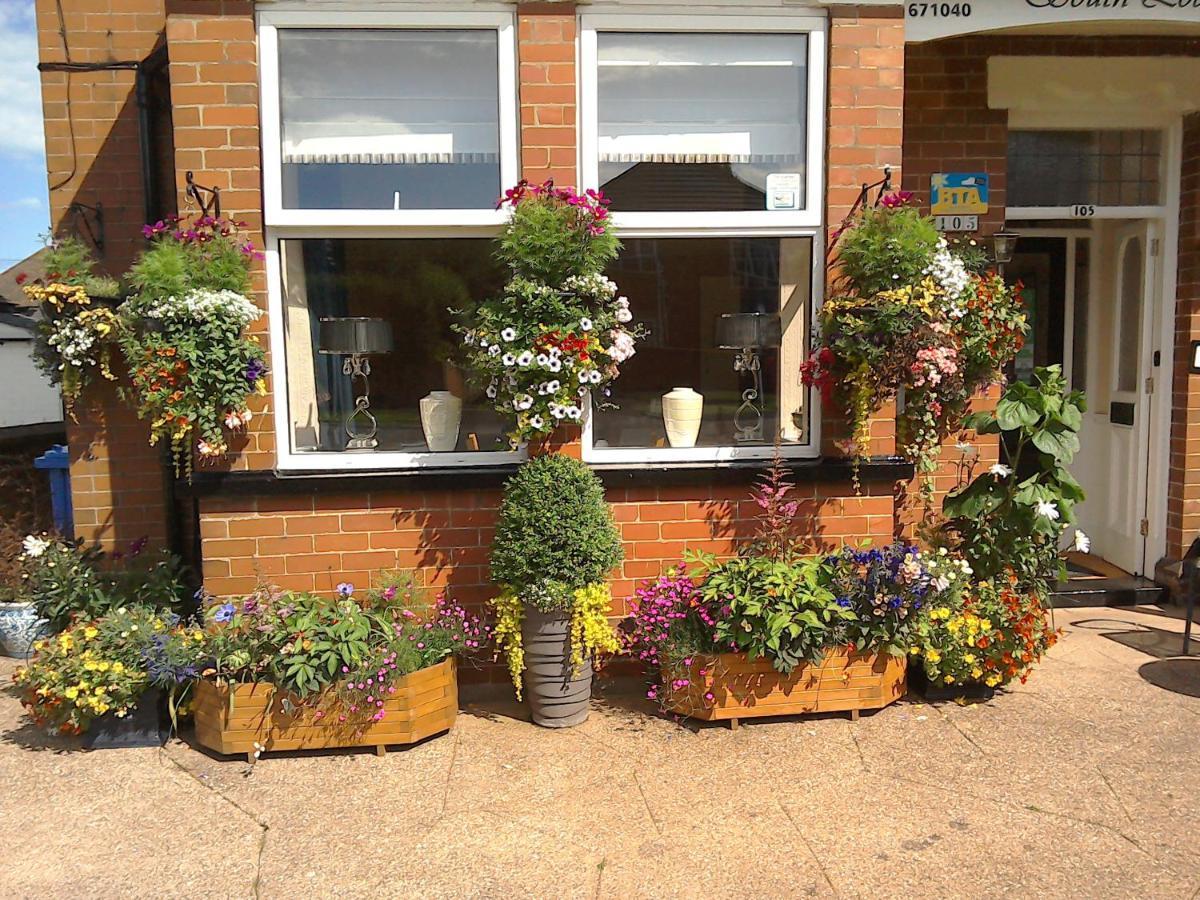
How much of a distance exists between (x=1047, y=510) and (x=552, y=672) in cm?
235

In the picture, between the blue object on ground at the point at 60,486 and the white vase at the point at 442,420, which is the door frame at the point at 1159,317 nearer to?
the white vase at the point at 442,420

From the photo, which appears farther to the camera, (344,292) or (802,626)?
(344,292)

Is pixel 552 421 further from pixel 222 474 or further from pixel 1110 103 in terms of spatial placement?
pixel 1110 103

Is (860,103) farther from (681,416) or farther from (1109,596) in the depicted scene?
(1109,596)

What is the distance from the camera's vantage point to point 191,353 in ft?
12.8

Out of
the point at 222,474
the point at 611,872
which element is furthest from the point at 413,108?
the point at 611,872

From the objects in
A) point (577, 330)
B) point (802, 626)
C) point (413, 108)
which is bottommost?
point (802, 626)

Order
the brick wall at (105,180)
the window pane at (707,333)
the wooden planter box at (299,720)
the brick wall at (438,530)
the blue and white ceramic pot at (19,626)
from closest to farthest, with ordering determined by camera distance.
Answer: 1. the wooden planter box at (299,720)
2. the brick wall at (438,530)
3. the window pane at (707,333)
4. the brick wall at (105,180)
5. the blue and white ceramic pot at (19,626)

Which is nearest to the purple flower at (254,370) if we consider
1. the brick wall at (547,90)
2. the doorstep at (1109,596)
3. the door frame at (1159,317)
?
the brick wall at (547,90)

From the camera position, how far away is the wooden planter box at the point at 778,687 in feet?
13.4

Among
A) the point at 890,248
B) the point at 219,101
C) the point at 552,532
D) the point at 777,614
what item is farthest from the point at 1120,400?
the point at 219,101

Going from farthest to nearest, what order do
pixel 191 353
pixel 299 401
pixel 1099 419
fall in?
pixel 1099 419 < pixel 299 401 < pixel 191 353

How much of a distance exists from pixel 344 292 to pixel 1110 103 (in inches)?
176

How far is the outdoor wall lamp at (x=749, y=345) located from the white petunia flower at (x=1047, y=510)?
4.34 ft
